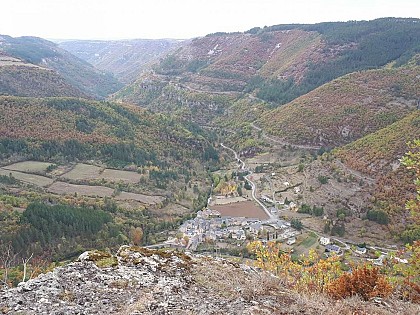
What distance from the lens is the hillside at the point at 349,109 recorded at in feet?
365

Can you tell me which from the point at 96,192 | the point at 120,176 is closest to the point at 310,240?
the point at 96,192

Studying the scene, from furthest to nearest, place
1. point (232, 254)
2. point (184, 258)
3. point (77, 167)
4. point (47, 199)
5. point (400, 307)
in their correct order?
point (77, 167) < point (47, 199) < point (232, 254) < point (184, 258) < point (400, 307)

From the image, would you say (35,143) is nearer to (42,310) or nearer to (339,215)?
(339,215)

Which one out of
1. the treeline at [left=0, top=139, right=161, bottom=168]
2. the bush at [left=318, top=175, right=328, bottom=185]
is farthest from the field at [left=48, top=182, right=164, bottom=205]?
the bush at [left=318, top=175, right=328, bottom=185]

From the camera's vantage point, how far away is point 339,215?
71938 millimetres

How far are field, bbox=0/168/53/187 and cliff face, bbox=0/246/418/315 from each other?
72.9 m

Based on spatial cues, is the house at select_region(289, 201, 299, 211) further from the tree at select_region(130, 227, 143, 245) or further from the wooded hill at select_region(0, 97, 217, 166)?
the wooded hill at select_region(0, 97, 217, 166)

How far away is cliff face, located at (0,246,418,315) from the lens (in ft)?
35.0

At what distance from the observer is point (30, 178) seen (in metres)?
81.4

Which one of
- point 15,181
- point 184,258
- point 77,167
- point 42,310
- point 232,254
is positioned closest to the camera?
point 42,310

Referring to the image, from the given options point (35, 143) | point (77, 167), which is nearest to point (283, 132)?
point (77, 167)

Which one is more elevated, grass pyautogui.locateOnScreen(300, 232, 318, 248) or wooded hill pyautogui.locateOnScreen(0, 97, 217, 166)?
wooded hill pyautogui.locateOnScreen(0, 97, 217, 166)

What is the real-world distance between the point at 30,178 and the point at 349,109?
89.9 meters

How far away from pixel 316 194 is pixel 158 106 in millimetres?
125621
